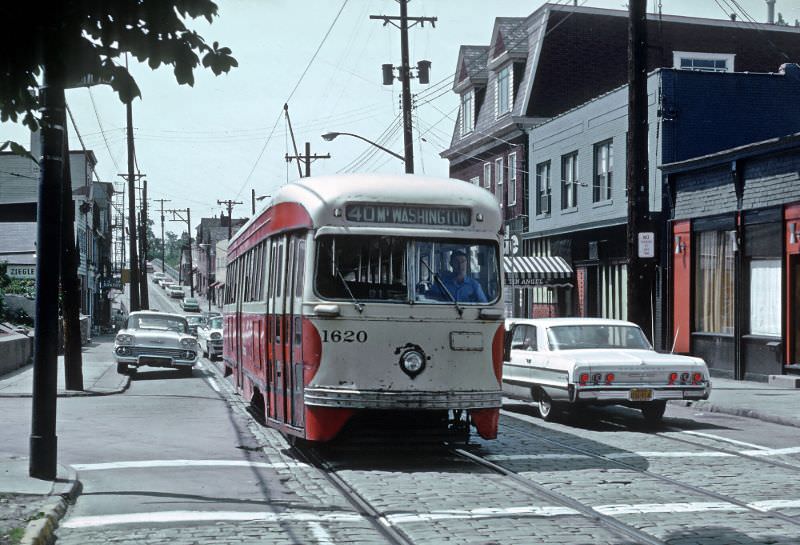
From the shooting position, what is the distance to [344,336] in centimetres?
1118

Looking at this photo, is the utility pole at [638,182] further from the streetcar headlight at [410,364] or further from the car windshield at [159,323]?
the car windshield at [159,323]

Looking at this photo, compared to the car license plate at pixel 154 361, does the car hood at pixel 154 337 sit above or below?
above

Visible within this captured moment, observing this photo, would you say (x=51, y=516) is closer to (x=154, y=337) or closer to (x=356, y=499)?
(x=356, y=499)

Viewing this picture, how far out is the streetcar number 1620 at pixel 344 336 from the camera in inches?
439

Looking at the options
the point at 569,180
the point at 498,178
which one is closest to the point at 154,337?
the point at 569,180

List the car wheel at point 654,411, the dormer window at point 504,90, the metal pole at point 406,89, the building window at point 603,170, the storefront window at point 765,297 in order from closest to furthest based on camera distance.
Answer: the car wheel at point 654,411
the storefront window at point 765,297
the metal pole at point 406,89
the building window at point 603,170
the dormer window at point 504,90

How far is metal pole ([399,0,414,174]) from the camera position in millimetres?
29875

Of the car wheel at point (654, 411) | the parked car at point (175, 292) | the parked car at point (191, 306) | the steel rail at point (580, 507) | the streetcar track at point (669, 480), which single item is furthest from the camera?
the parked car at point (175, 292)

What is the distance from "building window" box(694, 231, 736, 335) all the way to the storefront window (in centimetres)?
80

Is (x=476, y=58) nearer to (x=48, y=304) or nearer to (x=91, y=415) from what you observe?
(x=91, y=415)

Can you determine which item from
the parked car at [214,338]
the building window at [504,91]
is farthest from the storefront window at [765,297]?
the parked car at [214,338]

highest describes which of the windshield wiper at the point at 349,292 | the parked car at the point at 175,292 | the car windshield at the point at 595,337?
the parked car at the point at 175,292

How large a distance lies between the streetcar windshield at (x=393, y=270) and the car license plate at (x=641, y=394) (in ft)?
12.8

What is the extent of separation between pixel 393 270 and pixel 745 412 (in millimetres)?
8043
